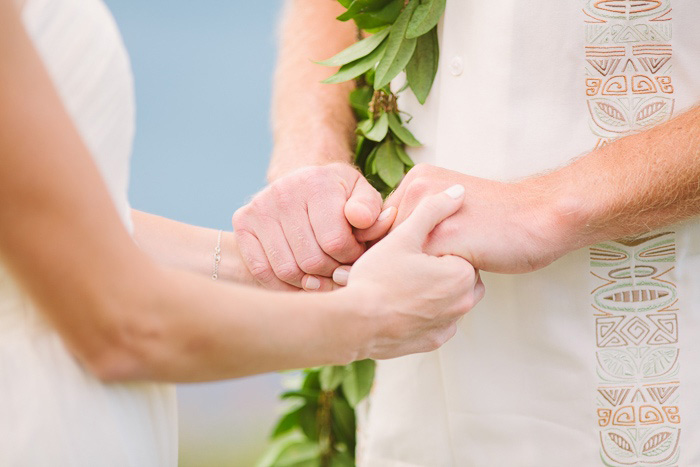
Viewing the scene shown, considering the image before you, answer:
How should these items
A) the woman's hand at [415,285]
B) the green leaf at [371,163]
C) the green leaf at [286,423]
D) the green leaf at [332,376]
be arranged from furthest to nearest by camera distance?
the green leaf at [286,423]
the green leaf at [332,376]
the green leaf at [371,163]
the woman's hand at [415,285]

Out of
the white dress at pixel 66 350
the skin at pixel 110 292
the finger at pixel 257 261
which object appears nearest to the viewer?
the skin at pixel 110 292

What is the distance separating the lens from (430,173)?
1193 mm

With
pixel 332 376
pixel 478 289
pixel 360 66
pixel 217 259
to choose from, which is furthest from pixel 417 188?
pixel 332 376

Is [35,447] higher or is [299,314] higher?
[299,314]

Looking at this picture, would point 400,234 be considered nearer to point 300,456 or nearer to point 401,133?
point 401,133

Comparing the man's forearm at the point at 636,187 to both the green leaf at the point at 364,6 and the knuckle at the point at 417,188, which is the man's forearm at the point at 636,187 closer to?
the knuckle at the point at 417,188

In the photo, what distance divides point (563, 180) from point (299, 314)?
505mm

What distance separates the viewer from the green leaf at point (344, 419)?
1.83 metres

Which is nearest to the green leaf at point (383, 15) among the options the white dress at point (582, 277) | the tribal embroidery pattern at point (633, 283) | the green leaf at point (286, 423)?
the white dress at point (582, 277)

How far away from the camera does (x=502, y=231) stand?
1.13 meters

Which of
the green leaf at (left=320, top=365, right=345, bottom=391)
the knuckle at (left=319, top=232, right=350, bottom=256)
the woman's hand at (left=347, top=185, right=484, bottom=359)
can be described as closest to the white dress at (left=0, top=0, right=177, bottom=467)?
the woman's hand at (left=347, top=185, right=484, bottom=359)

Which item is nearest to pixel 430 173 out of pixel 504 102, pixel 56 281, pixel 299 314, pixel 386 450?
pixel 504 102

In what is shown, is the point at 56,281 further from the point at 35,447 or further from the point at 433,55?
the point at 433,55

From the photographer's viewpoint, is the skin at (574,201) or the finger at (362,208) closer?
the skin at (574,201)
